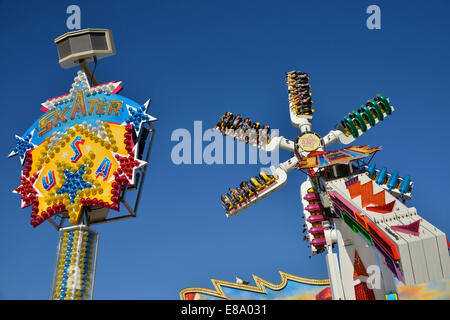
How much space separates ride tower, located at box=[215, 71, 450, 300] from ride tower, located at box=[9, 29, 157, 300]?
5460 millimetres

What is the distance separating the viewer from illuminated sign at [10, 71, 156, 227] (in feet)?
61.5

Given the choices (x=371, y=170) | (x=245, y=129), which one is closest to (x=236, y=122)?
(x=245, y=129)

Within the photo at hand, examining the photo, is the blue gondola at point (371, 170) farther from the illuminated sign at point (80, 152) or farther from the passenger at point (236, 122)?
the illuminated sign at point (80, 152)

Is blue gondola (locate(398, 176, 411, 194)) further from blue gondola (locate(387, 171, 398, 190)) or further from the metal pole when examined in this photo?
the metal pole

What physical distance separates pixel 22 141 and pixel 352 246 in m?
14.7

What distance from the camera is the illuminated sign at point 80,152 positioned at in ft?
61.5

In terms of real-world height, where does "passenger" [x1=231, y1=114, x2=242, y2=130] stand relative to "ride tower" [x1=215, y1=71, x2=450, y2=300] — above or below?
above

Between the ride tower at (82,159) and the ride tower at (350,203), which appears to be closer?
the ride tower at (350,203)

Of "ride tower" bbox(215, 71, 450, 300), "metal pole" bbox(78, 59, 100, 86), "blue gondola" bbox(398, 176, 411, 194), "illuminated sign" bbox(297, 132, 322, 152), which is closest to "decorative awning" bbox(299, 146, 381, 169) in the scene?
"ride tower" bbox(215, 71, 450, 300)

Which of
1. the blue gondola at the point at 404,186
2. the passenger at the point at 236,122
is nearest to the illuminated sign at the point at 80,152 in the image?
the passenger at the point at 236,122
